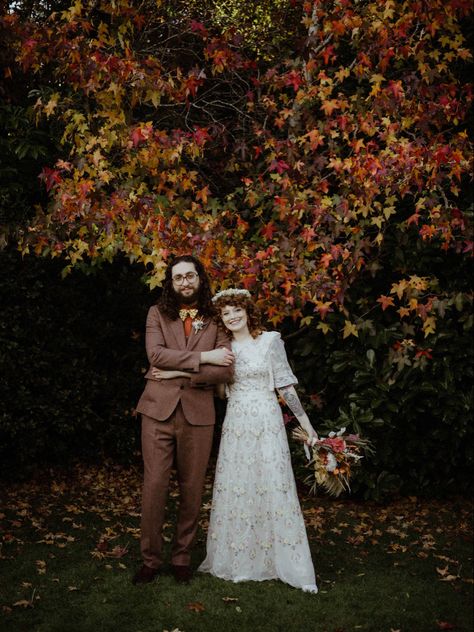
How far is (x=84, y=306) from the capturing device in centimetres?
799

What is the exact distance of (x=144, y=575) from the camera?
4395 millimetres

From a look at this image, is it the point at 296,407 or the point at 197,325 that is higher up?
the point at 197,325

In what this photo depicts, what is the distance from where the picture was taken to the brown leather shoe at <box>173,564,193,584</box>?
14.3 feet

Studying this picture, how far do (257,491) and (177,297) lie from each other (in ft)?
4.32

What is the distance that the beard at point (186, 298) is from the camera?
448cm

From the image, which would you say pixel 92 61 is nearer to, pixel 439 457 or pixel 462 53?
pixel 462 53

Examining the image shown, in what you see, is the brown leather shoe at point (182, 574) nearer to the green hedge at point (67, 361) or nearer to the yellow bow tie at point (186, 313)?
the yellow bow tie at point (186, 313)

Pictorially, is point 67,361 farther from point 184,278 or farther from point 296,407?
point 296,407

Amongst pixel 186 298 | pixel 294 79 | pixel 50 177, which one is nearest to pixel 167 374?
pixel 186 298

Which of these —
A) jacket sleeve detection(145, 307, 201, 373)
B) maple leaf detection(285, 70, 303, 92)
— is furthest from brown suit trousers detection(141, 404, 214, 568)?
maple leaf detection(285, 70, 303, 92)

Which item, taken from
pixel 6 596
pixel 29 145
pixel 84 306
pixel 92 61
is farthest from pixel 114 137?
pixel 6 596

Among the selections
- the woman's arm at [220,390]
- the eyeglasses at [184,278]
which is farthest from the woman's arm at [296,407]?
the eyeglasses at [184,278]

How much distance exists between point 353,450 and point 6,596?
2291mm

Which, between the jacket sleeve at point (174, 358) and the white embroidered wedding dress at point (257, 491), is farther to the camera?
the white embroidered wedding dress at point (257, 491)
